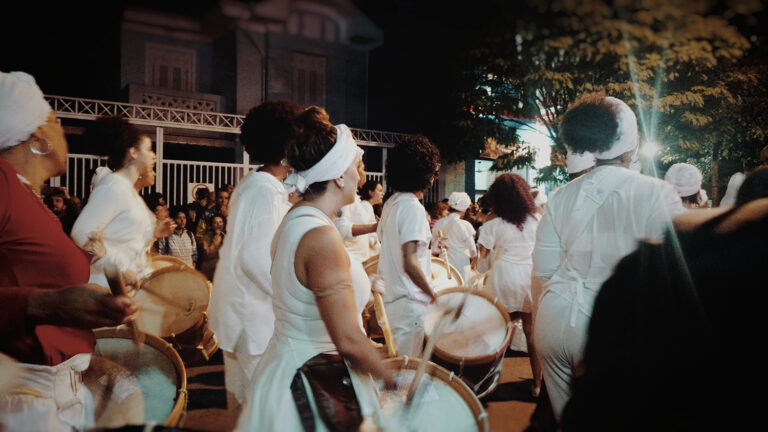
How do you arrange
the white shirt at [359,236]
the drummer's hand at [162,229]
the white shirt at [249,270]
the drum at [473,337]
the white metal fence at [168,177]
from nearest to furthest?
the white shirt at [249,270] → the drummer's hand at [162,229] → the drum at [473,337] → the white shirt at [359,236] → the white metal fence at [168,177]

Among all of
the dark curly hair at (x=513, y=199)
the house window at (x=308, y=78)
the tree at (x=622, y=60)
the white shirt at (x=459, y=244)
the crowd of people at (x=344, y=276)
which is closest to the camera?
the crowd of people at (x=344, y=276)

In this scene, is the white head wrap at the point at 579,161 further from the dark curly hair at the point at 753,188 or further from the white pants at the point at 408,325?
the white pants at the point at 408,325

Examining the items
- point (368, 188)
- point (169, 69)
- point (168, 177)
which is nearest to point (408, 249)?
point (368, 188)

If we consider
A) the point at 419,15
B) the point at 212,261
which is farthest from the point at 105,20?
the point at 212,261

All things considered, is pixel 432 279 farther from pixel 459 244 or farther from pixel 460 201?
pixel 460 201

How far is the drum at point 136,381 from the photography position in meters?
2.05

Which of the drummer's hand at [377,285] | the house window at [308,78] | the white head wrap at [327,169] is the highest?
the house window at [308,78]

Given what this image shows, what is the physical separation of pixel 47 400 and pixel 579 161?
2547mm

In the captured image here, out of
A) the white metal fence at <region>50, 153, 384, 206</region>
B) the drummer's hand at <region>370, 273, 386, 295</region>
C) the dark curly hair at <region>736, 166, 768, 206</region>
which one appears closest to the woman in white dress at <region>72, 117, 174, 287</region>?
the drummer's hand at <region>370, 273, 386, 295</region>

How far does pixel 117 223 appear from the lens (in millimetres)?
3148

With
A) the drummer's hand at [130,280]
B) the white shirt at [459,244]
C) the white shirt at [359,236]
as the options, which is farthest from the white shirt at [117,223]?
the white shirt at [459,244]

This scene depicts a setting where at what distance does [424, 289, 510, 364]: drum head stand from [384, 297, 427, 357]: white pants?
0.23 meters

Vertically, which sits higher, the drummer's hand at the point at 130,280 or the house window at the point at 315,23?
the house window at the point at 315,23

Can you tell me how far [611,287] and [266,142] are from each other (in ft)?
8.52
